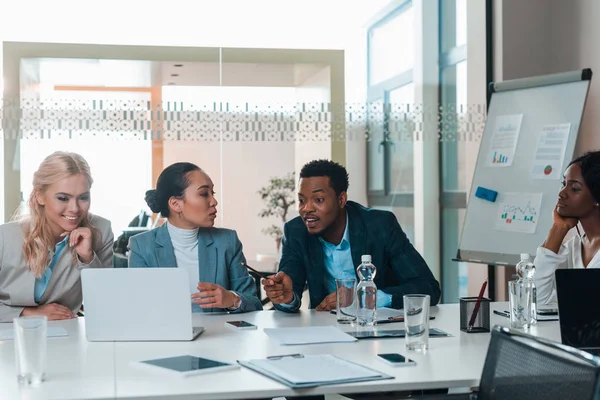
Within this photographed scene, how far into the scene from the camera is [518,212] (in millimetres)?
4352

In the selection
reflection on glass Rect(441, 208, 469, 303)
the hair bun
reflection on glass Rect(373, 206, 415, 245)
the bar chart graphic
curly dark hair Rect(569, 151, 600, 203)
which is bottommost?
reflection on glass Rect(441, 208, 469, 303)

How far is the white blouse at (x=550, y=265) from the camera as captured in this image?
9.68 ft

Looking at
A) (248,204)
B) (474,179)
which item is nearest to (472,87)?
(474,179)

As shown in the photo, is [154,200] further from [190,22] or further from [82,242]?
[190,22]

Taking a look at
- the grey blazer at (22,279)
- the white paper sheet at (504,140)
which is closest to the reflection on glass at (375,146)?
the white paper sheet at (504,140)

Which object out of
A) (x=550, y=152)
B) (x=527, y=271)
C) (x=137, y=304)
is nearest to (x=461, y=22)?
(x=550, y=152)

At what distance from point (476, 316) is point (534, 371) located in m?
0.89

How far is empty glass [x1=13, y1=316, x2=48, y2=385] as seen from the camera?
5.63ft

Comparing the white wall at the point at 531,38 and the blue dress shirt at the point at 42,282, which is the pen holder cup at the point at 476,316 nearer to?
the blue dress shirt at the point at 42,282

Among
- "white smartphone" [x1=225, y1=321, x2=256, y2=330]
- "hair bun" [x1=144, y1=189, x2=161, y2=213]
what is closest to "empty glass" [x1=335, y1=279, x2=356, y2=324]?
"white smartphone" [x1=225, y1=321, x2=256, y2=330]

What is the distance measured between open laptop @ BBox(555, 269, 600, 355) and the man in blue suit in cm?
99

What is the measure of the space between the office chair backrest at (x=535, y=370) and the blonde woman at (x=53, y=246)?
1623mm

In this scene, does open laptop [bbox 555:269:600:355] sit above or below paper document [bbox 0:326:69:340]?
above

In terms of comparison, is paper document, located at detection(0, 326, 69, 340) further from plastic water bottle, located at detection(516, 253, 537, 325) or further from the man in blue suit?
plastic water bottle, located at detection(516, 253, 537, 325)
